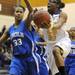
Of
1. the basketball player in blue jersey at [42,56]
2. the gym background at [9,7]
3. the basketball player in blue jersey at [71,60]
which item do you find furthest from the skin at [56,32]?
the gym background at [9,7]

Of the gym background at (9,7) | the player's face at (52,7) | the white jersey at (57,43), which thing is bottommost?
the white jersey at (57,43)

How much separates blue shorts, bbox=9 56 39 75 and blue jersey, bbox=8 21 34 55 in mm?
127

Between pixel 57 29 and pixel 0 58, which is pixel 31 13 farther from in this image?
pixel 0 58

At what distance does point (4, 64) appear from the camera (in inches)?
457

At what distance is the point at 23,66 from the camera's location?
6039mm

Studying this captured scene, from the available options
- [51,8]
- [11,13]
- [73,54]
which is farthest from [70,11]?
[51,8]

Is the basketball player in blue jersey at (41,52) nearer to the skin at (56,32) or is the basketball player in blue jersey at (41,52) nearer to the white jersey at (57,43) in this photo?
the white jersey at (57,43)

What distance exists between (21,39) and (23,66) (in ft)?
1.38

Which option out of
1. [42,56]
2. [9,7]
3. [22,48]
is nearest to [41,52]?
[42,56]

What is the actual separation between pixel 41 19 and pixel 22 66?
2.71 ft

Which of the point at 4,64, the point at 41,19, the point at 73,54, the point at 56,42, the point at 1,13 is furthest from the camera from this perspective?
the point at 1,13

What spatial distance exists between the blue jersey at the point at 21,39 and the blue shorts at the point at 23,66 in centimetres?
13

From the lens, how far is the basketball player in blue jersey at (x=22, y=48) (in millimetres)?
5953

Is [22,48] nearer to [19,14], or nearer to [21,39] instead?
[21,39]
